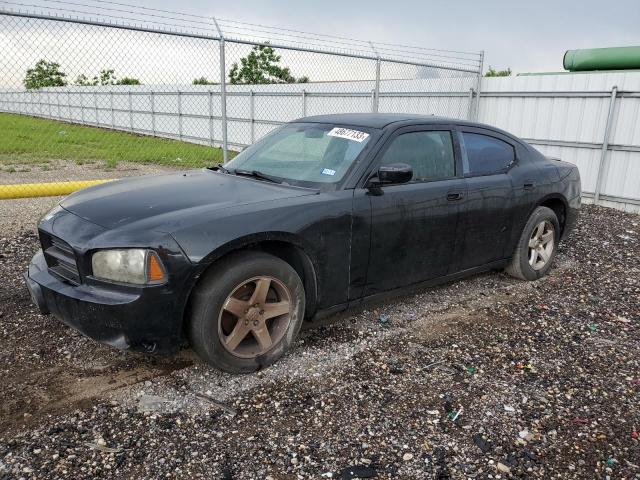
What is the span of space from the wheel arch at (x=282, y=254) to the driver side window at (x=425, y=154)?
3.16ft

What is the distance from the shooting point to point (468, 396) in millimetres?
3164

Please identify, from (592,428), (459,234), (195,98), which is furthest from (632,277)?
(195,98)

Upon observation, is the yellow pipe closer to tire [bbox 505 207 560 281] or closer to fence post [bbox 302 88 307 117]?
tire [bbox 505 207 560 281]

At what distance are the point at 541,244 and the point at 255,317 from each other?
3419 millimetres

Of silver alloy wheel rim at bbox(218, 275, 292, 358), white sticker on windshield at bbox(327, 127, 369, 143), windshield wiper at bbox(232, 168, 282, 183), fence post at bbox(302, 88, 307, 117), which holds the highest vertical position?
fence post at bbox(302, 88, 307, 117)

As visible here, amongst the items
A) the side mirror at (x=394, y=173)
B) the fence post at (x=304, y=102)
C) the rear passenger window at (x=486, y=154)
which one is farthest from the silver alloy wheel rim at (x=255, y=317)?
the fence post at (x=304, y=102)

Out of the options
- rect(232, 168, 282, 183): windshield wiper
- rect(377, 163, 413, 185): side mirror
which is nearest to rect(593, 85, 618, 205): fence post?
rect(377, 163, 413, 185): side mirror

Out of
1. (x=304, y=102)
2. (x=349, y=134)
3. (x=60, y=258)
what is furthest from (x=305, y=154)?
(x=304, y=102)

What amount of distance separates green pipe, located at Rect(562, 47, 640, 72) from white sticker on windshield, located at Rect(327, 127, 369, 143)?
10.6 meters

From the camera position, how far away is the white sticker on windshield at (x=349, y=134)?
3.88m

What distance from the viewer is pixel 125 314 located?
2.79 m

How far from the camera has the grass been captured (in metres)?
14.7

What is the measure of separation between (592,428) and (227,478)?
1.99 m

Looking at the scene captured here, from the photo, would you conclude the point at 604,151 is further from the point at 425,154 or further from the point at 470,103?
the point at 425,154
